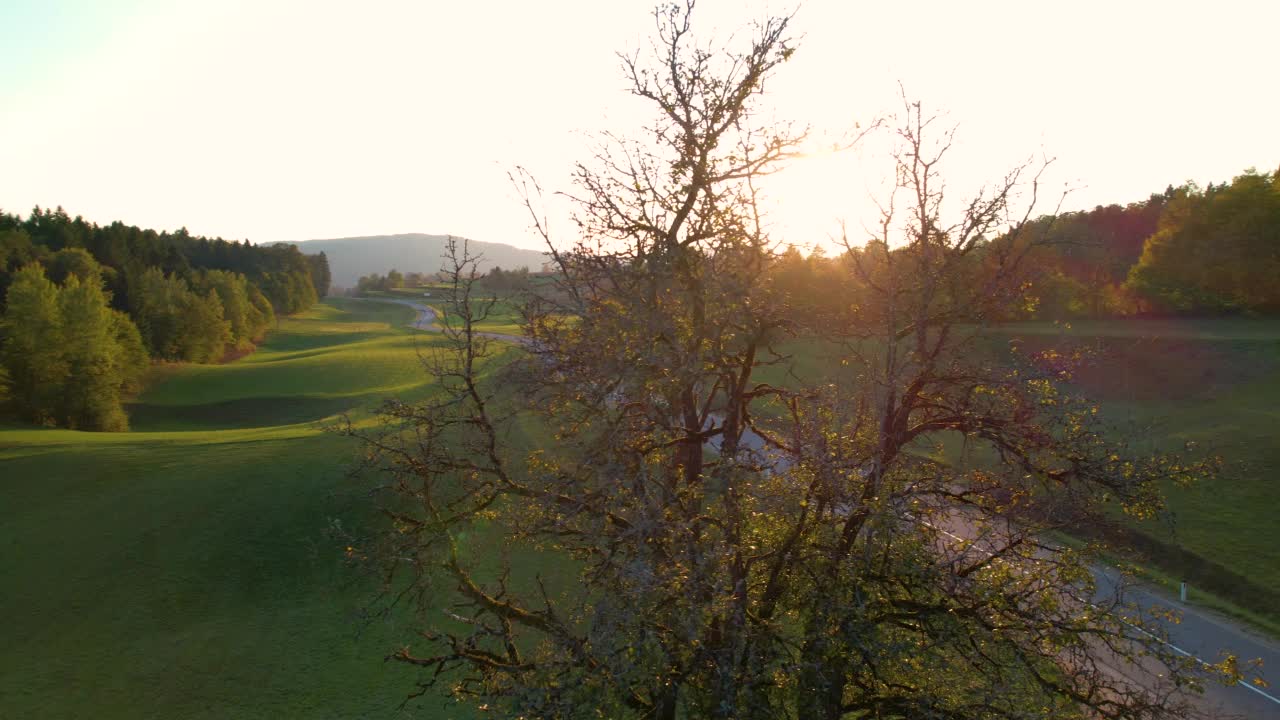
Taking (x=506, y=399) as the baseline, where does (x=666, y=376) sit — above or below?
above

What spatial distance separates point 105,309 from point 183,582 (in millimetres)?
32825

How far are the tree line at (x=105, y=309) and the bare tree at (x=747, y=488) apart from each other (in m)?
41.4

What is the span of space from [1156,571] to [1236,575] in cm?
177

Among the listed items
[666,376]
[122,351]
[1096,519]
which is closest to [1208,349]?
[1096,519]

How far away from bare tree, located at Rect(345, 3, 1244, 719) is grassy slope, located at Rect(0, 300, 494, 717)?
12.8 ft

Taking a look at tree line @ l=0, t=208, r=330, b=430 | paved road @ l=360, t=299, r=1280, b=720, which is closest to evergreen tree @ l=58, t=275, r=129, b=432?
tree line @ l=0, t=208, r=330, b=430

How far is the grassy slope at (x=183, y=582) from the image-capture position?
1413 cm

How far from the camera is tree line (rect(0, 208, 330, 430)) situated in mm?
35719

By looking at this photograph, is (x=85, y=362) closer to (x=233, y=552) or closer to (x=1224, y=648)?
(x=233, y=552)

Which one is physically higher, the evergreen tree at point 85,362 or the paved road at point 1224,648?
the evergreen tree at point 85,362

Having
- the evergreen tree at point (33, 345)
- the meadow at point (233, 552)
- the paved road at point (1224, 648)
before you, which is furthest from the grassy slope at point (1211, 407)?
the evergreen tree at point (33, 345)

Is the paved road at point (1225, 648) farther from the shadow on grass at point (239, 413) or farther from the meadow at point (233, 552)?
the shadow on grass at point (239, 413)

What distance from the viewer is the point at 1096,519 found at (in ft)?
20.5

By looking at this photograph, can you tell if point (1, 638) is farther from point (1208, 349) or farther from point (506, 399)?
point (1208, 349)
